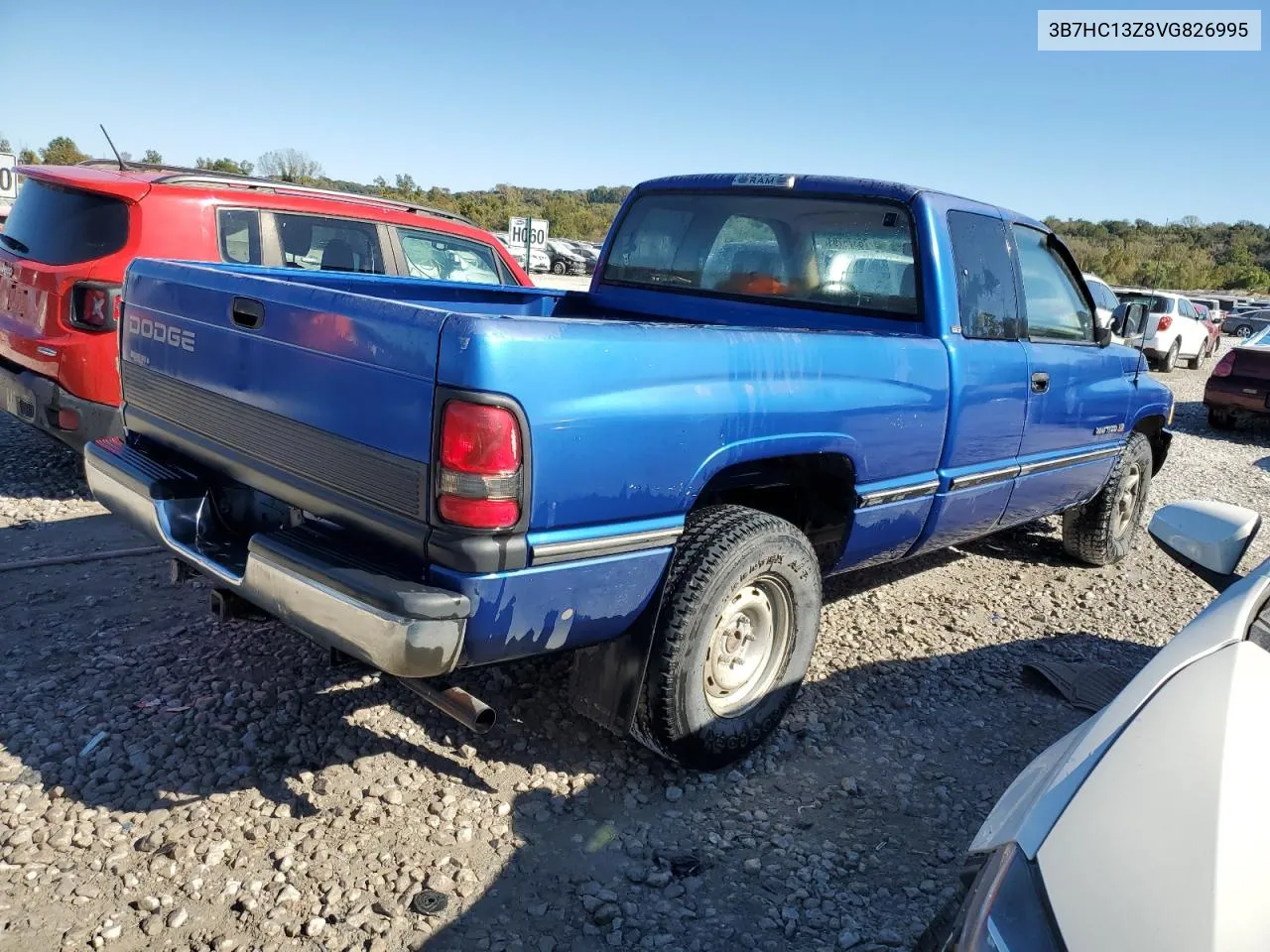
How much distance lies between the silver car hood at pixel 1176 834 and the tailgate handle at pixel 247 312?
7.65ft

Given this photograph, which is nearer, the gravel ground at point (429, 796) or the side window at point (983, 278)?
the gravel ground at point (429, 796)

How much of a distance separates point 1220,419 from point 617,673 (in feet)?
39.3

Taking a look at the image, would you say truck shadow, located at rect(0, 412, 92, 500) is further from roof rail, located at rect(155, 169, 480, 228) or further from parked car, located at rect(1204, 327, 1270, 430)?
parked car, located at rect(1204, 327, 1270, 430)

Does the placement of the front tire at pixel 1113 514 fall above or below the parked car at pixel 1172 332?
below

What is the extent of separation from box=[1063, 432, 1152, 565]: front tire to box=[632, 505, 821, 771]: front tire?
9.90 feet

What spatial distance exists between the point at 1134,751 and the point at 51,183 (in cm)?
614

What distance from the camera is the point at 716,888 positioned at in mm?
2617

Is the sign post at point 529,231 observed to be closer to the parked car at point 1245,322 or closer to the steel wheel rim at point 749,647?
the steel wheel rim at point 749,647

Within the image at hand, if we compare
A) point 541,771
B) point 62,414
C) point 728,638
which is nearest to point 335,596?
point 541,771

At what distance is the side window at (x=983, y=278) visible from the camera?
153 inches

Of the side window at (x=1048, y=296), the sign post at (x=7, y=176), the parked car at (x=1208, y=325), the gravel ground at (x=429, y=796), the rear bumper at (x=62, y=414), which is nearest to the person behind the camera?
the gravel ground at (x=429, y=796)

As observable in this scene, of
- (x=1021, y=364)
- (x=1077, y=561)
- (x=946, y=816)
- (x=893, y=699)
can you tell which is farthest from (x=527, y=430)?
(x=1077, y=561)

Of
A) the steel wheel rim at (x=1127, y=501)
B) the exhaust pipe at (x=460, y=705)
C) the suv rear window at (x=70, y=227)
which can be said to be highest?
the suv rear window at (x=70, y=227)

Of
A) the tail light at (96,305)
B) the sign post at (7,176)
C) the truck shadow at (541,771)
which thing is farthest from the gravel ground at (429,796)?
the sign post at (7,176)
